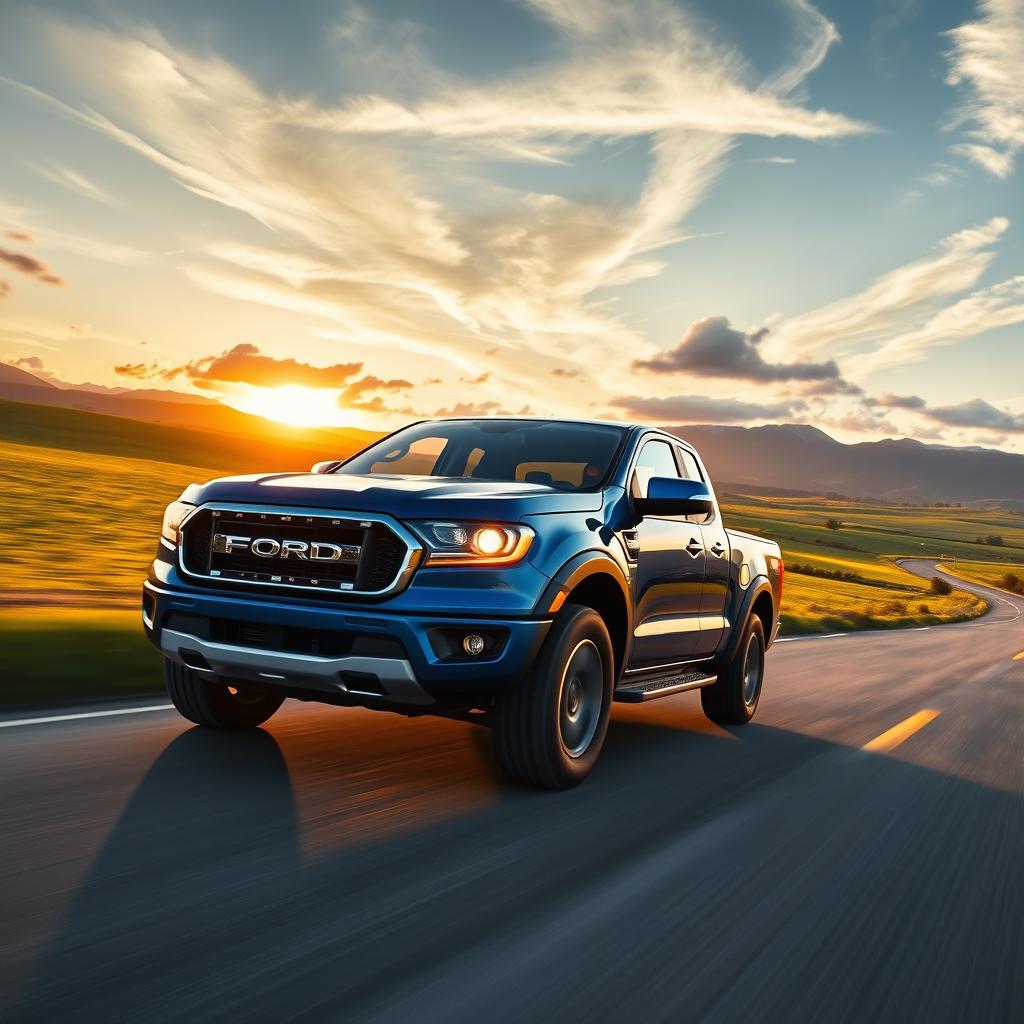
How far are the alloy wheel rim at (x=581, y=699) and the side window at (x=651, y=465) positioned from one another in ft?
3.48

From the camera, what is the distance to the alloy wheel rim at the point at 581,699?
5.38 m

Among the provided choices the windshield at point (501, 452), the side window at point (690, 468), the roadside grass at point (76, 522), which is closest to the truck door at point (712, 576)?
the side window at point (690, 468)

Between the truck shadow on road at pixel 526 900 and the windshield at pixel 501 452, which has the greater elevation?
the windshield at pixel 501 452

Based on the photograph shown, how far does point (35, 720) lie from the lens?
6164mm

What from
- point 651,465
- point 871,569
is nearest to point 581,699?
point 651,465

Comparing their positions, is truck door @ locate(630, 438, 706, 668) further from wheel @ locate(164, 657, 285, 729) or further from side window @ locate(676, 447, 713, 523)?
wheel @ locate(164, 657, 285, 729)

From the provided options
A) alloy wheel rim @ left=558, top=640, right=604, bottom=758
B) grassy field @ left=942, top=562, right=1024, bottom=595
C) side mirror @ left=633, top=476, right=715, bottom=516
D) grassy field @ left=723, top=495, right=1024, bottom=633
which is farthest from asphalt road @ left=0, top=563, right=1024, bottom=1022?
grassy field @ left=942, top=562, right=1024, bottom=595

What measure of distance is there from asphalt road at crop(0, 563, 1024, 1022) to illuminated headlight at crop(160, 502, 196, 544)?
1066 millimetres

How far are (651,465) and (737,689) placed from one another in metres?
2.09

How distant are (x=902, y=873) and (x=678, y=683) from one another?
2215 millimetres

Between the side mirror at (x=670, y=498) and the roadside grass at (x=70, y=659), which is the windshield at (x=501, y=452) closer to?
the side mirror at (x=670, y=498)

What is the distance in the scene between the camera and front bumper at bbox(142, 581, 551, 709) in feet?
15.5

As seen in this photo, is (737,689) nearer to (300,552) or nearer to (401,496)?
(401,496)

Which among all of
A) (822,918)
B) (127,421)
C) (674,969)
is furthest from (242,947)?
(127,421)
